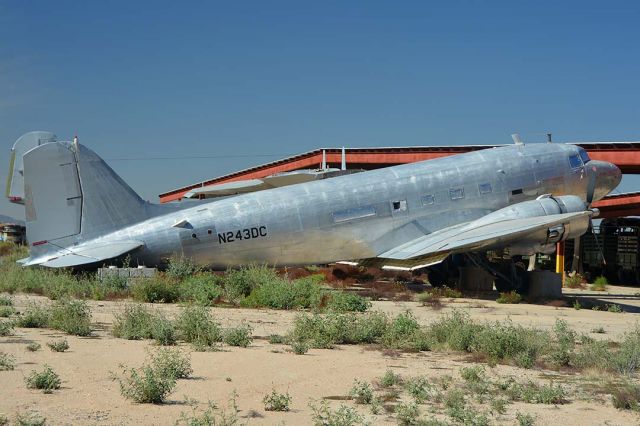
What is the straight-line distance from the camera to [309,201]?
2230 centimetres

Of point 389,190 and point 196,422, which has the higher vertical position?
point 389,190


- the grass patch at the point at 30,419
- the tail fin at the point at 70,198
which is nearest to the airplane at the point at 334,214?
the tail fin at the point at 70,198

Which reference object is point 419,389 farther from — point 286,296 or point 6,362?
point 286,296

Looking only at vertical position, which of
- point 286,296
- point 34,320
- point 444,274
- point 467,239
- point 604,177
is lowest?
point 34,320

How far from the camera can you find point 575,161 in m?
25.7

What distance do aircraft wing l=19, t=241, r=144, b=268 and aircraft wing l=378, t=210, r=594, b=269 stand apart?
27.5 ft

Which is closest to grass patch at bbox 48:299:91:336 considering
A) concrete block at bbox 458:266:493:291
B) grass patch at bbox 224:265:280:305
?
grass patch at bbox 224:265:280:305

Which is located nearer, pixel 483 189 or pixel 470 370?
pixel 470 370

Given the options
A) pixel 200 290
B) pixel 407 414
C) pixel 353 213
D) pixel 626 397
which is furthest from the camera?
pixel 353 213

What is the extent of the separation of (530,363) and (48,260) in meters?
13.9

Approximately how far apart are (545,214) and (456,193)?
A: 3001mm

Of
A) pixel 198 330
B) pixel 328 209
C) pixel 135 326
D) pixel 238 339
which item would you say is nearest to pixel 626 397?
pixel 238 339

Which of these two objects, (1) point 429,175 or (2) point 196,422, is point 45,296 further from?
(2) point 196,422

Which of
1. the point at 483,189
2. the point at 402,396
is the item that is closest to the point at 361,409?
the point at 402,396
